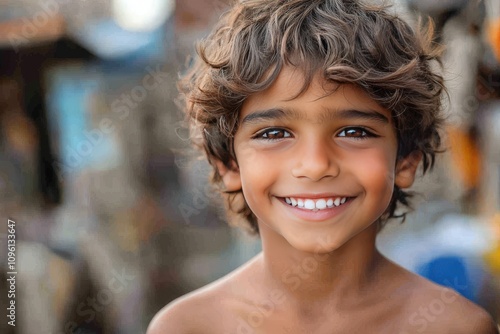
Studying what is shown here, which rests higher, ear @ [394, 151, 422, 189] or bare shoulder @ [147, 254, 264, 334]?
ear @ [394, 151, 422, 189]

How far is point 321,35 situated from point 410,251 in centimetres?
150

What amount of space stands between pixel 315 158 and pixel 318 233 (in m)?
0.20

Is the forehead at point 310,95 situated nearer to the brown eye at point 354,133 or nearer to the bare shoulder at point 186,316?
the brown eye at point 354,133

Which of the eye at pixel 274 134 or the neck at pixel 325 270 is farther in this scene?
the neck at pixel 325 270

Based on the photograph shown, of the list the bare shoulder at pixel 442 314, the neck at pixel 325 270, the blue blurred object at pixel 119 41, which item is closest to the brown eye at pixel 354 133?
the neck at pixel 325 270

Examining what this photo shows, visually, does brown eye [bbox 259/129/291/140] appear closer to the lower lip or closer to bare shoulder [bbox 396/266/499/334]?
the lower lip

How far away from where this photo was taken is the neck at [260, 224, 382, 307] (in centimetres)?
160

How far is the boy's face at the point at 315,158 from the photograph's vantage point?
1.37 metres

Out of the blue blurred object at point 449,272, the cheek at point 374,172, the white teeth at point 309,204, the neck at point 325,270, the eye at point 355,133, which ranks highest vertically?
the eye at point 355,133

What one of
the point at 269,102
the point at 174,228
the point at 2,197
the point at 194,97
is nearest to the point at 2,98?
the point at 2,197

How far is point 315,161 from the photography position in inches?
53.3

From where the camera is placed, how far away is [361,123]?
1.41 meters

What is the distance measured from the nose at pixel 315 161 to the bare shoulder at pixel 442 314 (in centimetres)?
47
